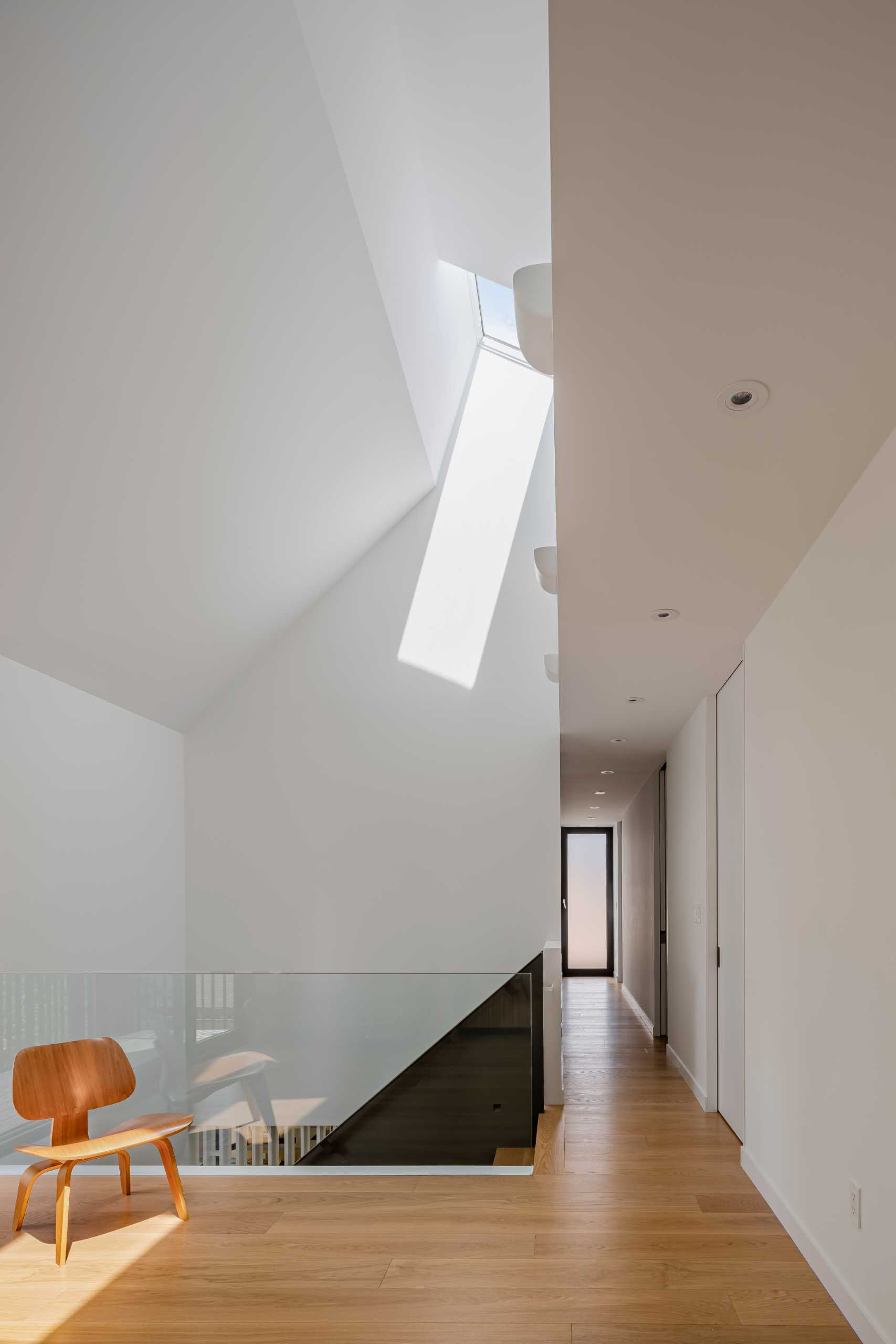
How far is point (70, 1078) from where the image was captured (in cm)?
403

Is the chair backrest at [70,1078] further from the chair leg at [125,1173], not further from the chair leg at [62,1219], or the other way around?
the chair leg at [62,1219]

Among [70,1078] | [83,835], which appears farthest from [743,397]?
[83,835]

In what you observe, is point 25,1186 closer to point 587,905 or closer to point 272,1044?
point 272,1044

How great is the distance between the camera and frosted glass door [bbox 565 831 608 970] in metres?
14.4

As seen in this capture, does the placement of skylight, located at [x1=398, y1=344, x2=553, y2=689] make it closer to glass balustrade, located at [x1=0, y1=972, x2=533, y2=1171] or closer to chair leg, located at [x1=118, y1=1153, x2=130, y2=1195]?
glass balustrade, located at [x1=0, y1=972, x2=533, y2=1171]

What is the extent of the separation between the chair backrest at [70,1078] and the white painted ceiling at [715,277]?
2.86 m

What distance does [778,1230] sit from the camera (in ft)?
12.2

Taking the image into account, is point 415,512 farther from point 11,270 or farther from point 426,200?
point 11,270

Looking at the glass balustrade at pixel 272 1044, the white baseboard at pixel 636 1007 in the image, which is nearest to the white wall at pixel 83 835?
the glass balustrade at pixel 272 1044

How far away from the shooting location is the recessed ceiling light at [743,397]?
266 cm

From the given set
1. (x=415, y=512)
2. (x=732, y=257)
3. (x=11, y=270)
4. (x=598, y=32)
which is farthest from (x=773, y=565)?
(x=415, y=512)

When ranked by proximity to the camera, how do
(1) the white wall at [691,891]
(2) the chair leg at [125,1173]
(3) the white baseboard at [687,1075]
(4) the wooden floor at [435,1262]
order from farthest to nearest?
(1) the white wall at [691,891]
(3) the white baseboard at [687,1075]
(2) the chair leg at [125,1173]
(4) the wooden floor at [435,1262]

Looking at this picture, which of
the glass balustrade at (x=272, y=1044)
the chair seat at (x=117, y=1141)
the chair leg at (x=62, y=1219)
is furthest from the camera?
the glass balustrade at (x=272, y=1044)

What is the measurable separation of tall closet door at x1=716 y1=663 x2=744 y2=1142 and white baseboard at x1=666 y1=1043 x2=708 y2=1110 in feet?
0.64
